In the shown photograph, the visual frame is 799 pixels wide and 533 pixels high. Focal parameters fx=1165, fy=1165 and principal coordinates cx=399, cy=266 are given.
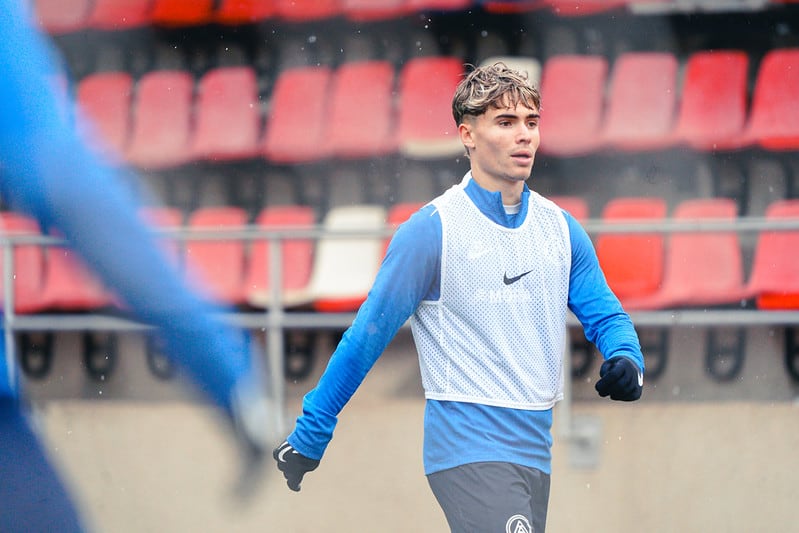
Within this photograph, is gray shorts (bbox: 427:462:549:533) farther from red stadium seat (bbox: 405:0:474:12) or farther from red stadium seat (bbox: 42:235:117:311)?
red stadium seat (bbox: 405:0:474:12)

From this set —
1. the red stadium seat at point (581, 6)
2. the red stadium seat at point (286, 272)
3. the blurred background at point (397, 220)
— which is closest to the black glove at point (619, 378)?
the blurred background at point (397, 220)

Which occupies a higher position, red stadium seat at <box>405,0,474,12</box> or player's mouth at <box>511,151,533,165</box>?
red stadium seat at <box>405,0,474,12</box>

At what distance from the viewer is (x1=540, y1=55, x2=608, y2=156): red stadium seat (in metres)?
4.12

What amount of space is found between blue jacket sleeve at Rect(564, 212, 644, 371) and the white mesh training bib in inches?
1.6

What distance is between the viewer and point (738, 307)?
380 cm

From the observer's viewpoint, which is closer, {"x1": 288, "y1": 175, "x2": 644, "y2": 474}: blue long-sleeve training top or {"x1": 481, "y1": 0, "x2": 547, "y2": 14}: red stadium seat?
{"x1": 288, "y1": 175, "x2": 644, "y2": 474}: blue long-sleeve training top

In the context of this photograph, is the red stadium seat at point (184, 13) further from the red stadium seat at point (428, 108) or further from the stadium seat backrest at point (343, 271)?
the stadium seat backrest at point (343, 271)

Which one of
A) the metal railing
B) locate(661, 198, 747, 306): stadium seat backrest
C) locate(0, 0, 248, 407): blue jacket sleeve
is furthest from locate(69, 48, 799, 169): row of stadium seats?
locate(0, 0, 248, 407): blue jacket sleeve

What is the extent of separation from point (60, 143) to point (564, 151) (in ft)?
8.81

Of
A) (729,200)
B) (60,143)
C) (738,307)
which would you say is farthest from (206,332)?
(729,200)

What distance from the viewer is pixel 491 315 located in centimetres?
194

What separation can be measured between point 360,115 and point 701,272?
137cm

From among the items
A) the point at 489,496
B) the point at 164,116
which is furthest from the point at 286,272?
the point at 489,496

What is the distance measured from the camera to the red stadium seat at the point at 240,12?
14.3ft
